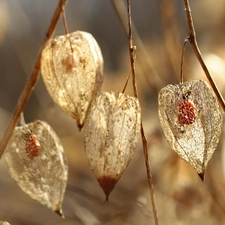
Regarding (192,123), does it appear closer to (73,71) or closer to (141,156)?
(73,71)

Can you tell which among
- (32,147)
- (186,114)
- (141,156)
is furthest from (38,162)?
(141,156)

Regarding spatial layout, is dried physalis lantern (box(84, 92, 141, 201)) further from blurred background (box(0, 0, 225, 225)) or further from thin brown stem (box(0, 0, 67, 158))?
blurred background (box(0, 0, 225, 225))

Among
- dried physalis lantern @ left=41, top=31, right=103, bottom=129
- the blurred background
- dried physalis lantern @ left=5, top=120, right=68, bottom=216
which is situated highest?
dried physalis lantern @ left=41, top=31, right=103, bottom=129

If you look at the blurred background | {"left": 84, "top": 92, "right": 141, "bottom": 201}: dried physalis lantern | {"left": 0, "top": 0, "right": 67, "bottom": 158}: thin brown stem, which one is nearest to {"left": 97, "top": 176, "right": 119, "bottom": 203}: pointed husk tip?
{"left": 84, "top": 92, "right": 141, "bottom": 201}: dried physalis lantern

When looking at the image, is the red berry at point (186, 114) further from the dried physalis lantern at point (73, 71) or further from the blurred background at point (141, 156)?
the blurred background at point (141, 156)

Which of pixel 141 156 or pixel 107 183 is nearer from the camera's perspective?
pixel 107 183

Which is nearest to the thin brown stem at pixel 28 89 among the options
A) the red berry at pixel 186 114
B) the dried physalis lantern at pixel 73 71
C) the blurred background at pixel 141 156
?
the dried physalis lantern at pixel 73 71

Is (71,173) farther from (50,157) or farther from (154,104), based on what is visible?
(50,157)
